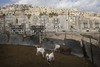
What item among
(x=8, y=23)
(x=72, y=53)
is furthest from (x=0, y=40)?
(x=8, y=23)

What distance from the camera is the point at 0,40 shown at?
3153 cm

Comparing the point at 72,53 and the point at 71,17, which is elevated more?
the point at 71,17

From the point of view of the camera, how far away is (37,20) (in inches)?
4550

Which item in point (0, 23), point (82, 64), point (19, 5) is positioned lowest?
point (82, 64)

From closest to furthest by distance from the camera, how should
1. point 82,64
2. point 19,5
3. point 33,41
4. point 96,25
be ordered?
point 82,64 < point 33,41 < point 96,25 < point 19,5

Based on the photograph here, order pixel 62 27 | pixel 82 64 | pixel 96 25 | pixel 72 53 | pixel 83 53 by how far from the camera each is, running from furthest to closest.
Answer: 1. pixel 96 25
2. pixel 62 27
3. pixel 72 53
4. pixel 83 53
5. pixel 82 64

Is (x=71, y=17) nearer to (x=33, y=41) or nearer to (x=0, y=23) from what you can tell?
(x=0, y=23)

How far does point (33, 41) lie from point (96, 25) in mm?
93991

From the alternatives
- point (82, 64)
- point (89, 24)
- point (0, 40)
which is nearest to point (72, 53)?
point (82, 64)

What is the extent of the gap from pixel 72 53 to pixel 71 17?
97185mm

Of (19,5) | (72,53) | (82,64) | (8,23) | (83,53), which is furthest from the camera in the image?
(19,5)

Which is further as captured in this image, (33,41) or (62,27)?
(62,27)

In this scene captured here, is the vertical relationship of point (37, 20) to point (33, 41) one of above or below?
above

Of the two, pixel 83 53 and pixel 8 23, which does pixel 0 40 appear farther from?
pixel 8 23
